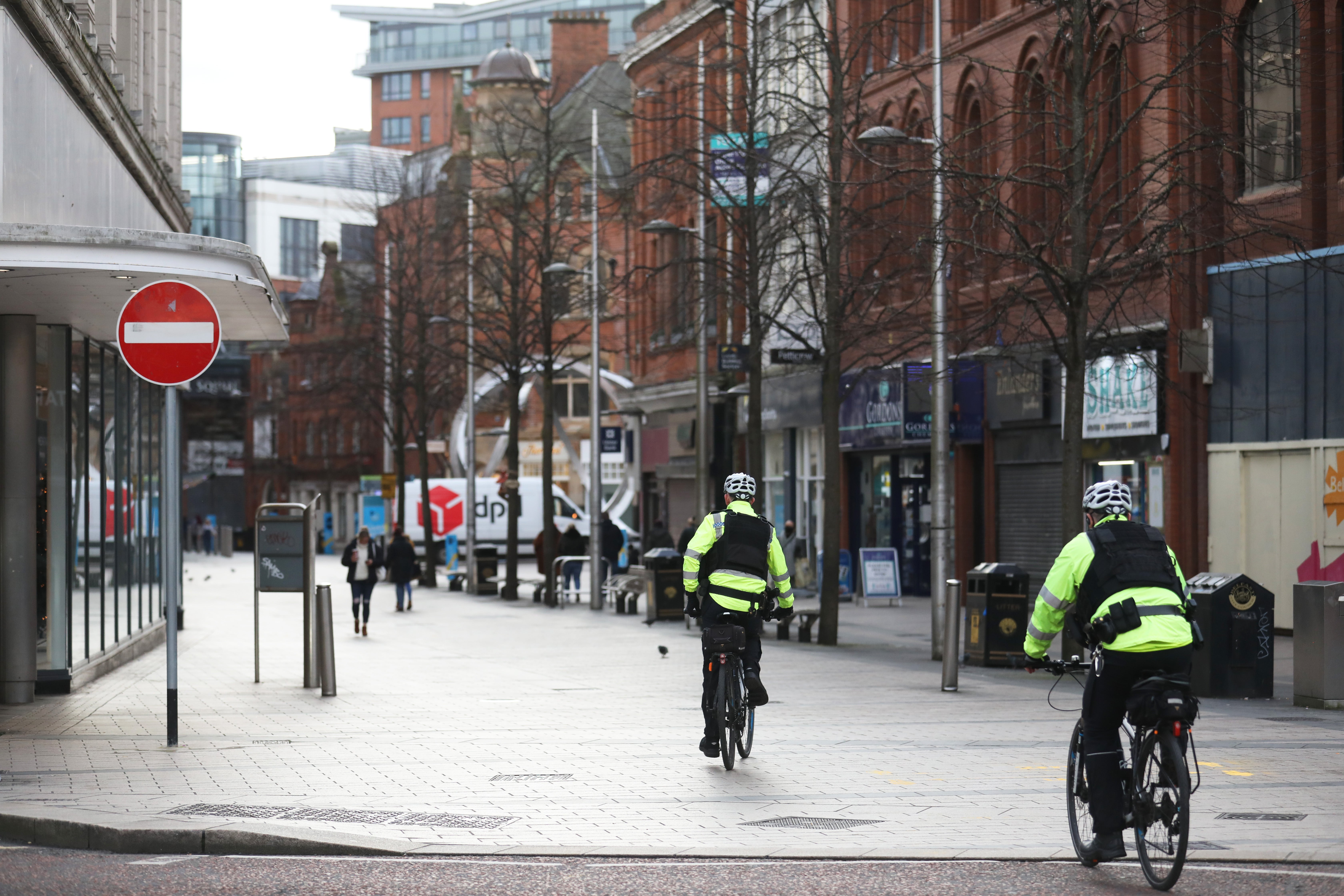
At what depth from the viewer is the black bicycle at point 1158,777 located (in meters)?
7.21

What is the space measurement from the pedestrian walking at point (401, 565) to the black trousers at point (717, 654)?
21036mm

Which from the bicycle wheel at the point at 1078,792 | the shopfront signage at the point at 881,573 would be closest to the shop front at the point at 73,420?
the bicycle wheel at the point at 1078,792

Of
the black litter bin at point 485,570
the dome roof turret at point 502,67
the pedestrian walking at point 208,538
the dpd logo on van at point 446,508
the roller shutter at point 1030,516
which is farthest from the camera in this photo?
the pedestrian walking at point 208,538

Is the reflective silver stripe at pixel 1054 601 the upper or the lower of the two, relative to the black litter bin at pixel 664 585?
upper

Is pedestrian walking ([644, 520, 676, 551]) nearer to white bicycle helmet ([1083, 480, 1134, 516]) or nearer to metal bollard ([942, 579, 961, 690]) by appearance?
metal bollard ([942, 579, 961, 690])

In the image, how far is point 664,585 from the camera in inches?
1114

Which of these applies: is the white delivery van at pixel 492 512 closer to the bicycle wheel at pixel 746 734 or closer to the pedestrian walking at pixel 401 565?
the pedestrian walking at pixel 401 565

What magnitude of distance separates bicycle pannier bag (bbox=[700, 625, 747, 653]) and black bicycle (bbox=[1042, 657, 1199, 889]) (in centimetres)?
375

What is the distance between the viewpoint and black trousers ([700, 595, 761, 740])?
11148 millimetres

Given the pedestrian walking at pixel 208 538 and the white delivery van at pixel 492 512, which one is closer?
the white delivery van at pixel 492 512

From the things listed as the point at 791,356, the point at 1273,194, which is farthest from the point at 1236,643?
the point at 791,356

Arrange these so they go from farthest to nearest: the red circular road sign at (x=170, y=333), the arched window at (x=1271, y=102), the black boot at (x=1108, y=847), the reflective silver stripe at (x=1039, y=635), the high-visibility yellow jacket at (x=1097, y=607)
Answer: the arched window at (x=1271, y=102), the red circular road sign at (x=170, y=333), the reflective silver stripe at (x=1039, y=635), the black boot at (x=1108, y=847), the high-visibility yellow jacket at (x=1097, y=607)

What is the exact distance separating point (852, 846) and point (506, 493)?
30958 mm

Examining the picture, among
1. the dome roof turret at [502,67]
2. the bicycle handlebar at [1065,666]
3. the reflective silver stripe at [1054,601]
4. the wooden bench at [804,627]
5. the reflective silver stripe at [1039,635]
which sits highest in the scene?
the dome roof turret at [502,67]
